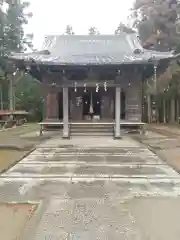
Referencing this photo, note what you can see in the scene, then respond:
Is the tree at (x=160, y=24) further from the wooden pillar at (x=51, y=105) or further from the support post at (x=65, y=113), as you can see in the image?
the support post at (x=65, y=113)

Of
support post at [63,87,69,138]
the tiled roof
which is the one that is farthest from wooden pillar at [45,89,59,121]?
support post at [63,87,69,138]

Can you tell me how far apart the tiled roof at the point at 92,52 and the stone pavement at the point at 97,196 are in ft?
29.7

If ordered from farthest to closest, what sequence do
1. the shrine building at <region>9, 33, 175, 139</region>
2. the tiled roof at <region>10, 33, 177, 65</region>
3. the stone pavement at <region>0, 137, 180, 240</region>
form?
the tiled roof at <region>10, 33, 177, 65</region>, the shrine building at <region>9, 33, 175, 139</region>, the stone pavement at <region>0, 137, 180, 240</region>

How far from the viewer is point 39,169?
30.2 feet

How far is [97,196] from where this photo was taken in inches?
247

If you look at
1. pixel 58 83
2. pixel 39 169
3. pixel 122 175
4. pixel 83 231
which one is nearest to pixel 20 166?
pixel 39 169

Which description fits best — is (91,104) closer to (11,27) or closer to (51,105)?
(51,105)

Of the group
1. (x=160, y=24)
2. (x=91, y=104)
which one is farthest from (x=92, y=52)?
(x=160, y=24)

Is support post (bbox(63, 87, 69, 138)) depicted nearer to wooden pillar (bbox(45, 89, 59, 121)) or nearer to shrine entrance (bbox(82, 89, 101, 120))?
wooden pillar (bbox(45, 89, 59, 121))

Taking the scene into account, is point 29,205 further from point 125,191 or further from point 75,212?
point 125,191

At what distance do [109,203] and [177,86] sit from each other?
82.9 ft

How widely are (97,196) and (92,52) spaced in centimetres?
1799

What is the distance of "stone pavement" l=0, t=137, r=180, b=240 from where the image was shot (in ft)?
14.8

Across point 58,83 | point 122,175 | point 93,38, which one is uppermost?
point 93,38
